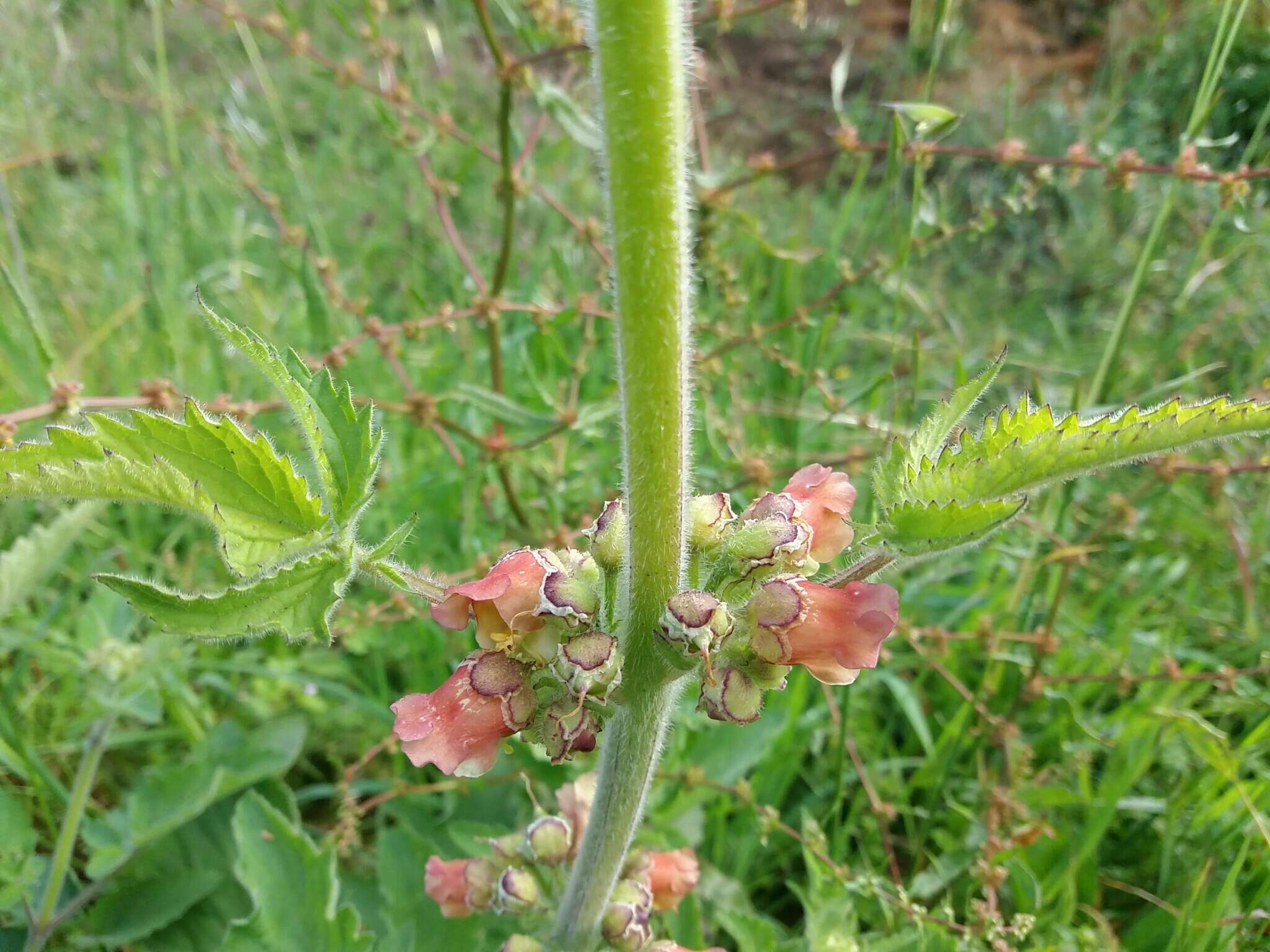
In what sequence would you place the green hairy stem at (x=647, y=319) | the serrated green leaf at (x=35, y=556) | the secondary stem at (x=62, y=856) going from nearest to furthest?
the green hairy stem at (x=647, y=319) → the secondary stem at (x=62, y=856) → the serrated green leaf at (x=35, y=556)

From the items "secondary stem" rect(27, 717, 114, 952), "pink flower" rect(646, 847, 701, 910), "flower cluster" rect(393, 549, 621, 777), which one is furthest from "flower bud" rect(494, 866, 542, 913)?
"secondary stem" rect(27, 717, 114, 952)

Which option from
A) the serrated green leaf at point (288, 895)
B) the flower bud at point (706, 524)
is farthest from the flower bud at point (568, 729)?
the serrated green leaf at point (288, 895)

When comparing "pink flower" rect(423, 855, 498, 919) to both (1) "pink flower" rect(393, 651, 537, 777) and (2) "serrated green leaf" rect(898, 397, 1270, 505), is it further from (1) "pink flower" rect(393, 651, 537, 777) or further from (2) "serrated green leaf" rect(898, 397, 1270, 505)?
(2) "serrated green leaf" rect(898, 397, 1270, 505)

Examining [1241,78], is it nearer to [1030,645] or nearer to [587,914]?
[1030,645]

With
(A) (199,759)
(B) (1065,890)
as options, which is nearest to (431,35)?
→ (A) (199,759)

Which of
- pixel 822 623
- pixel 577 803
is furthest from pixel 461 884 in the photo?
pixel 822 623

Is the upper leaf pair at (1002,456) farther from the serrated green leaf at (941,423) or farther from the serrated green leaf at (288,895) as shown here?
the serrated green leaf at (288,895)
